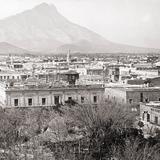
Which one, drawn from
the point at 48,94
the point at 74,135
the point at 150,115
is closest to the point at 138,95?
the point at 150,115

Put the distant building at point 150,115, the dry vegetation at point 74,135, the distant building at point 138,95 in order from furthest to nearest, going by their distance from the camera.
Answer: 1. the distant building at point 138,95
2. the distant building at point 150,115
3. the dry vegetation at point 74,135

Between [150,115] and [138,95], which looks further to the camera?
[138,95]

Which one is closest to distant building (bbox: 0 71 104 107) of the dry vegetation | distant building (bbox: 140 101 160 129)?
the dry vegetation

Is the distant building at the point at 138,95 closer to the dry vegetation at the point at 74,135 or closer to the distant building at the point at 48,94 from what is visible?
the distant building at the point at 48,94

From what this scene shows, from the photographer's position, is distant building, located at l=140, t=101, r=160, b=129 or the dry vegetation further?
distant building, located at l=140, t=101, r=160, b=129

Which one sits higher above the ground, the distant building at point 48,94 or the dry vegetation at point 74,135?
the distant building at point 48,94

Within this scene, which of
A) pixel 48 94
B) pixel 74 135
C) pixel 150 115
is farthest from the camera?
pixel 48 94

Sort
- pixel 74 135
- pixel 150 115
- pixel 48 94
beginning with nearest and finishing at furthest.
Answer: pixel 74 135 → pixel 150 115 → pixel 48 94

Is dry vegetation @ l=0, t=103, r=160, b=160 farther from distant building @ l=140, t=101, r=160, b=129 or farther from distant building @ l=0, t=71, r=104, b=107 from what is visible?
distant building @ l=0, t=71, r=104, b=107

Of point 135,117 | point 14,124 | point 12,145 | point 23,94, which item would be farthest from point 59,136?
point 23,94

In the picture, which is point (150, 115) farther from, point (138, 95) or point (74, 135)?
point (138, 95)

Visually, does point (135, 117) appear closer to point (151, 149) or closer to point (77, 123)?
point (77, 123)

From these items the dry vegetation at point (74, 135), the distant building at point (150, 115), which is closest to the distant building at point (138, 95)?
the distant building at point (150, 115)

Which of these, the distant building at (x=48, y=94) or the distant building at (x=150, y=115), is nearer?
the distant building at (x=150, y=115)
